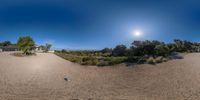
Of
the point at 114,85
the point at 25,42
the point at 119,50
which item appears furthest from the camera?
the point at 25,42

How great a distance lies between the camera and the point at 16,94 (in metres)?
11.4

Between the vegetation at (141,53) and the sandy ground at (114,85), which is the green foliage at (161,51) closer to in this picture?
the vegetation at (141,53)

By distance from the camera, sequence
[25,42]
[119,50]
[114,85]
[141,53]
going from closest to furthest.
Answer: [114,85], [141,53], [119,50], [25,42]

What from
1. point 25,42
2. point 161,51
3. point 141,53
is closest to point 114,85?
point 161,51

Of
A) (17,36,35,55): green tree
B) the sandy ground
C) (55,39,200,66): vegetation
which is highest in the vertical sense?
(17,36,35,55): green tree

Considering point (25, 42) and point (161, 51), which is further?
point (25, 42)

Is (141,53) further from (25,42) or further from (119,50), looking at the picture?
(25,42)

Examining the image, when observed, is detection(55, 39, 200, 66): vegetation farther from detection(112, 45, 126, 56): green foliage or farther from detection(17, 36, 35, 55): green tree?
detection(17, 36, 35, 55): green tree

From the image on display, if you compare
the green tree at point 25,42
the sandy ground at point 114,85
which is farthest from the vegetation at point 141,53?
the green tree at point 25,42

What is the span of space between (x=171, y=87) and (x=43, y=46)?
53.2 meters

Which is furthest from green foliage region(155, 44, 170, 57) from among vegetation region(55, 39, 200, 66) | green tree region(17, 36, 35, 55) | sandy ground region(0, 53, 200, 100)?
green tree region(17, 36, 35, 55)

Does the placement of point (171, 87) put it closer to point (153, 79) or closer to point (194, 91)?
point (194, 91)

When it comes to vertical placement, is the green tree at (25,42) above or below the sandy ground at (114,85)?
above

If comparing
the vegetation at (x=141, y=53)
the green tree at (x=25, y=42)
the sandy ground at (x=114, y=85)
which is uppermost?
the green tree at (x=25, y=42)
